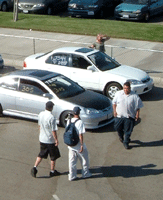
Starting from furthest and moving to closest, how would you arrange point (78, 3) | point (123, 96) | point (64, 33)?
point (78, 3) → point (64, 33) → point (123, 96)

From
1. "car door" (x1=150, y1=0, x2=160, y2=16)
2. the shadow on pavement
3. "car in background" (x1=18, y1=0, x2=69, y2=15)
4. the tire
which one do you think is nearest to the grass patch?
"car in background" (x1=18, y1=0, x2=69, y2=15)

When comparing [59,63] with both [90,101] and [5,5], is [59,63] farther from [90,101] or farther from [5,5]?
[5,5]

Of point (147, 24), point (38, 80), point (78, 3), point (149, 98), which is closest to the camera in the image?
point (38, 80)

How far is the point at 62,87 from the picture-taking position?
12648 mm

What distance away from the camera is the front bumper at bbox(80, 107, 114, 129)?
38.7 ft

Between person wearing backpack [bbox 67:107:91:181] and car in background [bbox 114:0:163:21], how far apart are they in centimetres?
1867

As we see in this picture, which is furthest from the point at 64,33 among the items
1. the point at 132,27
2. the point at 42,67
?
the point at 42,67

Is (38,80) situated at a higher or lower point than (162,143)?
higher

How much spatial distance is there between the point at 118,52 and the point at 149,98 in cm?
511

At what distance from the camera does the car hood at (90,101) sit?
1210 cm

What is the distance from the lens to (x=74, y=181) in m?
9.31

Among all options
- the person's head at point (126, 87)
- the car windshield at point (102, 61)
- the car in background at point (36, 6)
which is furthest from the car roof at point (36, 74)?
the car in background at point (36, 6)

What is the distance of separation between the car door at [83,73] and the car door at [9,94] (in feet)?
9.43

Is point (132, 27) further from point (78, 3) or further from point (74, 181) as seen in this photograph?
point (74, 181)
